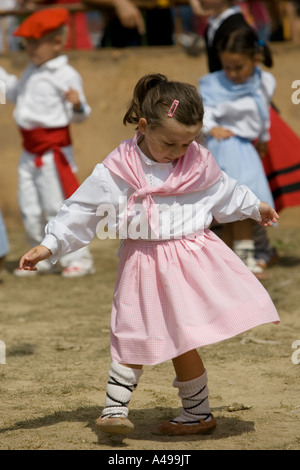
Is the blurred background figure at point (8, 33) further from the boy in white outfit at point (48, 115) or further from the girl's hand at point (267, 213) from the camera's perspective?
the girl's hand at point (267, 213)

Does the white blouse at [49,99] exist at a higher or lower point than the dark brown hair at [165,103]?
lower

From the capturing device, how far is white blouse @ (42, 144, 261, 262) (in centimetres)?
376

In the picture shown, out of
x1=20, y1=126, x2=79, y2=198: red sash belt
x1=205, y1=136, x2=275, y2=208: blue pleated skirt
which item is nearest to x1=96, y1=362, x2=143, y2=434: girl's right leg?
x1=205, y1=136, x2=275, y2=208: blue pleated skirt

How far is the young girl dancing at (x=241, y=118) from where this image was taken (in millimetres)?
6781

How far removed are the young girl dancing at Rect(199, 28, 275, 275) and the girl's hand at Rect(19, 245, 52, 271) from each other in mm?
3236

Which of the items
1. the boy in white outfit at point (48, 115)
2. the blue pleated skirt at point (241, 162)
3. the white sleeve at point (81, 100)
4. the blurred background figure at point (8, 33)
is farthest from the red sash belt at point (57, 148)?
the blurred background figure at point (8, 33)

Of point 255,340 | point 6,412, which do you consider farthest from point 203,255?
point 255,340

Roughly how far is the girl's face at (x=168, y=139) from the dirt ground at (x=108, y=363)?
3.70 ft

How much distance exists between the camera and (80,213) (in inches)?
148

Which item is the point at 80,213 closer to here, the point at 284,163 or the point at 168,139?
the point at 168,139

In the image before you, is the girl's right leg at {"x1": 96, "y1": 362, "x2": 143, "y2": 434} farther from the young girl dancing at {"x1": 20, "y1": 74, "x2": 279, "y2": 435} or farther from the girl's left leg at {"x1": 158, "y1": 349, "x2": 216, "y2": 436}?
the girl's left leg at {"x1": 158, "y1": 349, "x2": 216, "y2": 436}

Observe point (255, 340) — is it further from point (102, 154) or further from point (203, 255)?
point (102, 154)

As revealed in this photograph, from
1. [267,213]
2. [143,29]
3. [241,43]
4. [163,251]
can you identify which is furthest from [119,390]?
[143,29]

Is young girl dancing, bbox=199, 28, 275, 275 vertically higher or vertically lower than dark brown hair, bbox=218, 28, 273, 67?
lower
